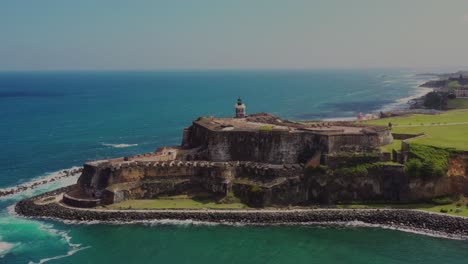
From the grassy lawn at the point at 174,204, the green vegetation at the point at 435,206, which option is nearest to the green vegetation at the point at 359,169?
the green vegetation at the point at 435,206

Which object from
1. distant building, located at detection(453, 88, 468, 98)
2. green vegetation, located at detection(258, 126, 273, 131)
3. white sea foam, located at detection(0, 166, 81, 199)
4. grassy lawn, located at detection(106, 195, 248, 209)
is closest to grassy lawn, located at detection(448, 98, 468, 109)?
distant building, located at detection(453, 88, 468, 98)

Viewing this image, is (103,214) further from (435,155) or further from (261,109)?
(261,109)

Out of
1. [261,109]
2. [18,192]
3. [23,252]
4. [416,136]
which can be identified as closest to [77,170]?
[18,192]

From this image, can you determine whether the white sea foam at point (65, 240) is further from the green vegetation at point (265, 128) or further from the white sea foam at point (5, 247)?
the green vegetation at point (265, 128)

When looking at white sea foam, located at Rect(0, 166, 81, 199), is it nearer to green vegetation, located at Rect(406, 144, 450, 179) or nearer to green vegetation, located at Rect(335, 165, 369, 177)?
green vegetation, located at Rect(335, 165, 369, 177)

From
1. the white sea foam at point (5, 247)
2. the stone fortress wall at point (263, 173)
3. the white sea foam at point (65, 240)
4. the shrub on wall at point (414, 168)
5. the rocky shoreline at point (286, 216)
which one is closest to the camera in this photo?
the white sea foam at point (65, 240)

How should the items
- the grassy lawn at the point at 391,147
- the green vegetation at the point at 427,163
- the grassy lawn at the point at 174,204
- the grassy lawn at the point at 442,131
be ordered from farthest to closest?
the grassy lawn at the point at 391,147, the grassy lawn at the point at 442,131, the grassy lawn at the point at 174,204, the green vegetation at the point at 427,163
